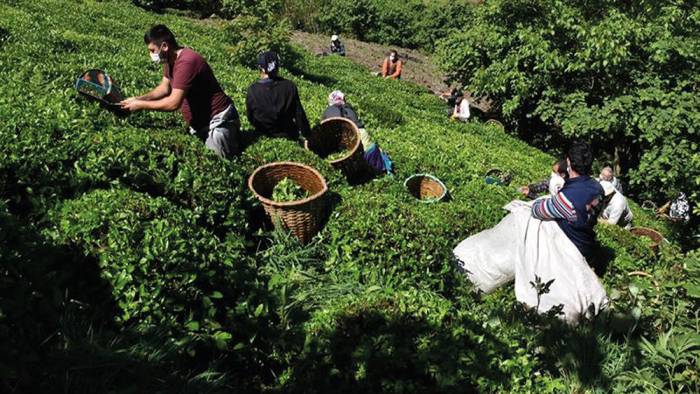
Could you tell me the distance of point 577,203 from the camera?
4.91 m

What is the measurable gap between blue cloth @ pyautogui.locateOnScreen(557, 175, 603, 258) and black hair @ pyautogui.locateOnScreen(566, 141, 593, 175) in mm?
70

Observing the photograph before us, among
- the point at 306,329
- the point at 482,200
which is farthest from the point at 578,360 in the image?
the point at 482,200

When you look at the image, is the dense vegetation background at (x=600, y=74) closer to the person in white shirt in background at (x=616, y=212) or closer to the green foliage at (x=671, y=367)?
the person in white shirt in background at (x=616, y=212)

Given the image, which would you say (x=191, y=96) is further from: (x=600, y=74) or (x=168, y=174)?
(x=600, y=74)

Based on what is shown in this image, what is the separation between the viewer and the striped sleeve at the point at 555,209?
495 centimetres

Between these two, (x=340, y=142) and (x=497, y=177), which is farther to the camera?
(x=497, y=177)

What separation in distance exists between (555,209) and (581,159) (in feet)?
1.77

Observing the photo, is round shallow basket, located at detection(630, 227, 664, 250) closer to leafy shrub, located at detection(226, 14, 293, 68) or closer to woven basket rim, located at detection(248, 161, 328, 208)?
woven basket rim, located at detection(248, 161, 328, 208)

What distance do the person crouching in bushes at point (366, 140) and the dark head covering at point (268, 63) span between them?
4.86 ft

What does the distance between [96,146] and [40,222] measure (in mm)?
946

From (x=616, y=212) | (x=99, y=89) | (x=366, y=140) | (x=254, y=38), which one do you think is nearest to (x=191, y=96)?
(x=99, y=89)

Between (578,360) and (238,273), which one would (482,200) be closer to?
(578,360)

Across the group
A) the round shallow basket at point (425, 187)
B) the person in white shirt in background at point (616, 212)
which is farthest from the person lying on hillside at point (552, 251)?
the person in white shirt in background at point (616, 212)

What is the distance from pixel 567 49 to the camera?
44.4 ft
